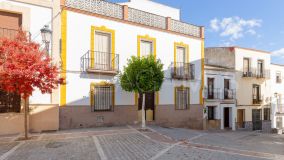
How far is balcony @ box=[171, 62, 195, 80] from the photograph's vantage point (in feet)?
63.2

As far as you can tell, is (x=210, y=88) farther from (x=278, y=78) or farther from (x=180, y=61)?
(x=278, y=78)

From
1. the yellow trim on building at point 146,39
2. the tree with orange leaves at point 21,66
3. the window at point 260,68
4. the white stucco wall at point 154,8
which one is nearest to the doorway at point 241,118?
the window at point 260,68

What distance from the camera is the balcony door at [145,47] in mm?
17984

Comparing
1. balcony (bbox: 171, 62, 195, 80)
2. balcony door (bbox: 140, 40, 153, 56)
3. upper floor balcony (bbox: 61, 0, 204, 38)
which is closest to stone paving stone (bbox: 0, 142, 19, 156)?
upper floor balcony (bbox: 61, 0, 204, 38)

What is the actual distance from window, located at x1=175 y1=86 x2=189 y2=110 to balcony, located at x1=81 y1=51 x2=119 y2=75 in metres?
5.31

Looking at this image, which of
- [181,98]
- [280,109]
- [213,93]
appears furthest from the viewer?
[280,109]

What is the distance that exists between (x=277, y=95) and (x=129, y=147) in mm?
27361

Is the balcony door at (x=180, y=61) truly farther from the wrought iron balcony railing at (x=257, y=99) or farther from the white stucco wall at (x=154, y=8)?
the wrought iron balcony railing at (x=257, y=99)

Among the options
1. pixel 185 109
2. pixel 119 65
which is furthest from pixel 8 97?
pixel 185 109

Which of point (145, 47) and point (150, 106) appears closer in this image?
point (145, 47)

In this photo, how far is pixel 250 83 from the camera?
29000mm

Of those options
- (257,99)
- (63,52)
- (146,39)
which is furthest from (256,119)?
(63,52)

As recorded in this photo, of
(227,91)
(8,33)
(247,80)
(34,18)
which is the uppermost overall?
(34,18)

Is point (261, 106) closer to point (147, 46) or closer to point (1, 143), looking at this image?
point (147, 46)
